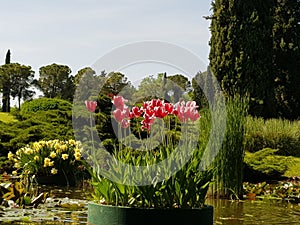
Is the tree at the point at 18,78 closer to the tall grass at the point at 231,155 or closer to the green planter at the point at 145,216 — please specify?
the tall grass at the point at 231,155

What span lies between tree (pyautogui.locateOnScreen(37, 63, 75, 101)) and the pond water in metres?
37.0

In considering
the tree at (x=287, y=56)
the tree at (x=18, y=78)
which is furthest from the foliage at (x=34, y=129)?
the tree at (x=18, y=78)

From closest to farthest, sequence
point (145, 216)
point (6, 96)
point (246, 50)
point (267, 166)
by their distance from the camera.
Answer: point (145, 216)
point (267, 166)
point (246, 50)
point (6, 96)

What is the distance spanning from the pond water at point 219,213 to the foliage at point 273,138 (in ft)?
25.8

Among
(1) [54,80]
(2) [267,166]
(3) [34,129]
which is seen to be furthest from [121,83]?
(1) [54,80]

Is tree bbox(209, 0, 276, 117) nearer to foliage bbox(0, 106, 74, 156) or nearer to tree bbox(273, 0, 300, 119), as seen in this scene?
tree bbox(273, 0, 300, 119)

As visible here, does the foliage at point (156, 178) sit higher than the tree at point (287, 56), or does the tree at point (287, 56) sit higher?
the tree at point (287, 56)

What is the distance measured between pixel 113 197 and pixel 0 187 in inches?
79.0

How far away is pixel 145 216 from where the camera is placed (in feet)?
14.6

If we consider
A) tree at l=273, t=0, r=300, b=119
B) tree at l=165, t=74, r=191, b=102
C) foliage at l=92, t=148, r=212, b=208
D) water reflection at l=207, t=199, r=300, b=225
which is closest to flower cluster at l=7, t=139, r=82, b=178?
water reflection at l=207, t=199, r=300, b=225

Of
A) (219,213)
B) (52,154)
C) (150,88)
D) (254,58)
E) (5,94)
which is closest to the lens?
(150,88)

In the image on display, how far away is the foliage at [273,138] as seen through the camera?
15688 mm

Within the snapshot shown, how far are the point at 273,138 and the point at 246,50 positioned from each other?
5.69 metres

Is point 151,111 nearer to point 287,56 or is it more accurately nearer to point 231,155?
point 231,155
